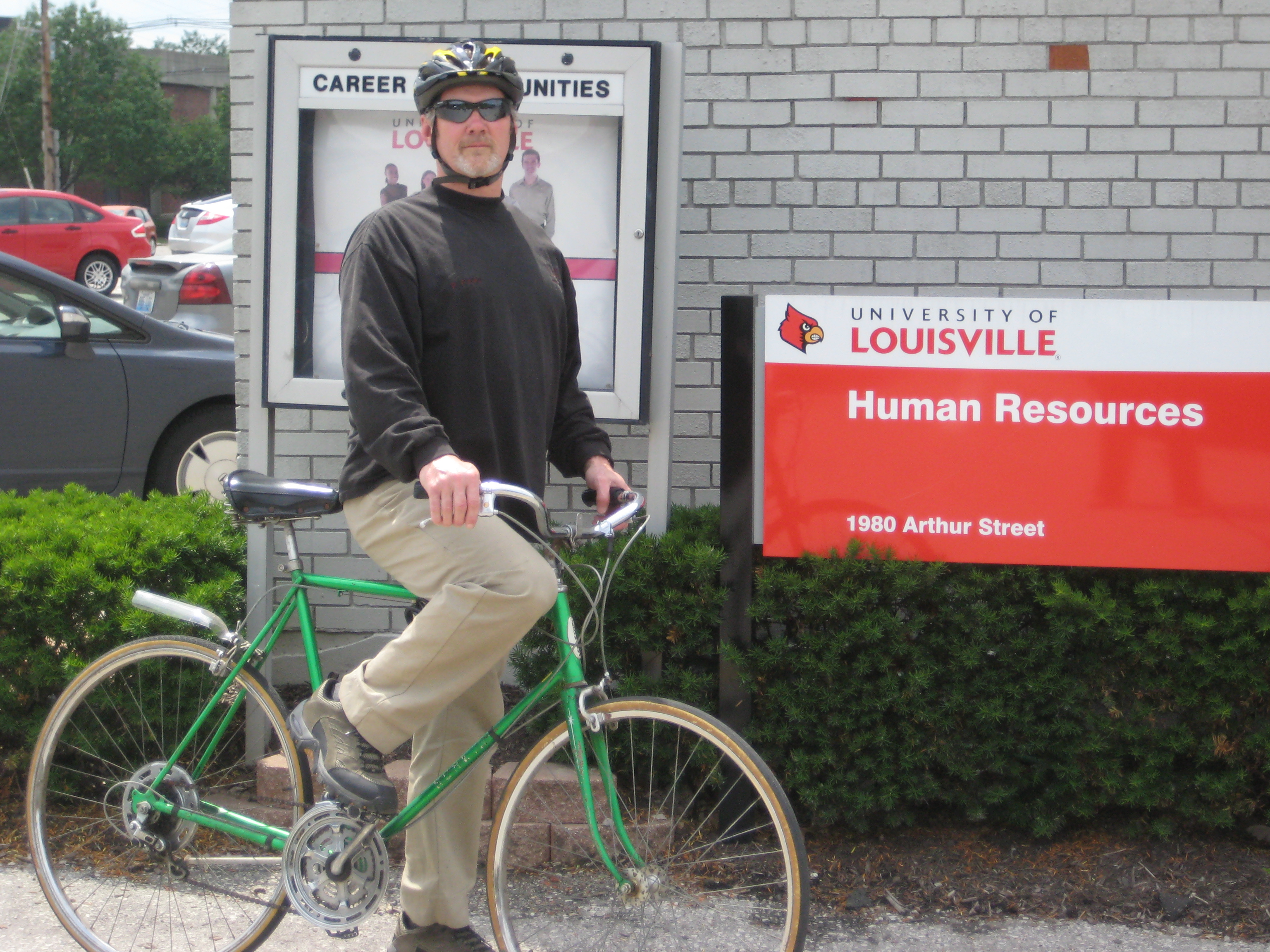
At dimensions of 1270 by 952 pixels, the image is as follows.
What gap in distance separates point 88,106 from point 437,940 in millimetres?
51250

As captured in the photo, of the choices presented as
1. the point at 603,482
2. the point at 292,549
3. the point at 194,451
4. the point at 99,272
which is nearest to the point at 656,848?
the point at 603,482

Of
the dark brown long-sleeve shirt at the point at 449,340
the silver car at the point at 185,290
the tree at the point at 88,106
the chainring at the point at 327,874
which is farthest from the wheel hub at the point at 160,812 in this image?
the tree at the point at 88,106

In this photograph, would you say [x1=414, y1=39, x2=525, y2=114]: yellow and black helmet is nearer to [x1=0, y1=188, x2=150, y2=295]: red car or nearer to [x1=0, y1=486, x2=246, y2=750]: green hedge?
[x1=0, y1=486, x2=246, y2=750]: green hedge

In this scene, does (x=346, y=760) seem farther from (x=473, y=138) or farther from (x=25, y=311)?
(x=25, y=311)

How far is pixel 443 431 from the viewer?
2346mm

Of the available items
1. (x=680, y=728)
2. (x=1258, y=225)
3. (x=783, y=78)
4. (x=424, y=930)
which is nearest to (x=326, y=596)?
(x=424, y=930)

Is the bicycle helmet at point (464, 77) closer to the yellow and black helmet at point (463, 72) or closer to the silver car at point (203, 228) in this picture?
the yellow and black helmet at point (463, 72)

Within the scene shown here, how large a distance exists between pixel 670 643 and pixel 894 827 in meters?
0.80

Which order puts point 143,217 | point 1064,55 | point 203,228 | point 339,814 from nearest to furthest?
point 339,814
point 1064,55
point 203,228
point 143,217

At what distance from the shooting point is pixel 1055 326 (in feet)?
10.8

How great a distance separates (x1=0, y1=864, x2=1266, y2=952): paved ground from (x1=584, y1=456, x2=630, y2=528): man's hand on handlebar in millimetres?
1211

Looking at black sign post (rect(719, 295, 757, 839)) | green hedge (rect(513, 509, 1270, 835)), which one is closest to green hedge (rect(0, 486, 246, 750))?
green hedge (rect(513, 509, 1270, 835))

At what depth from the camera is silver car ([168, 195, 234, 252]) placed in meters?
21.9

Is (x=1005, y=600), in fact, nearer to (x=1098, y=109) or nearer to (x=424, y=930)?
(x=424, y=930)
